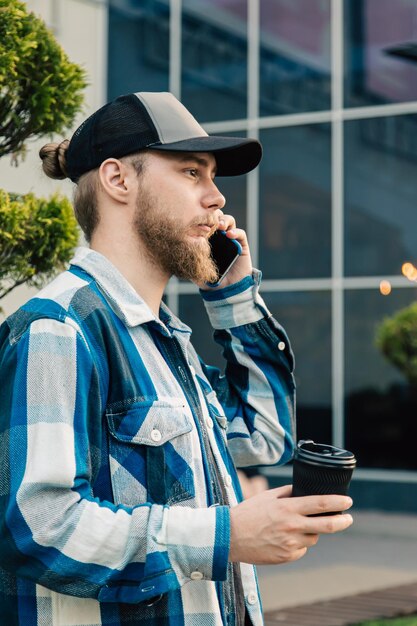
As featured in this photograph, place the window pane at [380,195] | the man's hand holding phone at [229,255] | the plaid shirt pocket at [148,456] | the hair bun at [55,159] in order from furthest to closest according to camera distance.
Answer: the window pane at [380,195] < the man's hand holding phone at [229,255] < the hair bun at [55,159] < the plaid shirt pocket at [148,456]

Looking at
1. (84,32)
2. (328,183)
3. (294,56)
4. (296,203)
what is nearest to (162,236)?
(328,183)

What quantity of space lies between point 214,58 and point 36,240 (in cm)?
949

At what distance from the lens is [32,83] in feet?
11.7

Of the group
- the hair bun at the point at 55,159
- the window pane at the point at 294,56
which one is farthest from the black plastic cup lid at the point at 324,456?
the window pane at the point at 294,56

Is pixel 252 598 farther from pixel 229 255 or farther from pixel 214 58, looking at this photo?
pixel 214 58

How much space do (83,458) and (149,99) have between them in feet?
2.69

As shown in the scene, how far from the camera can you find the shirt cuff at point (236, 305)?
2.68m

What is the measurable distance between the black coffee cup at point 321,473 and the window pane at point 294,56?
10.7m

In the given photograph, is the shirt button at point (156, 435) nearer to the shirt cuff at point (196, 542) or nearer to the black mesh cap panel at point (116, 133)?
the shirt cuff at point (196, 542)

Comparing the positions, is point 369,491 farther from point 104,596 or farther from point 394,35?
point 104,596

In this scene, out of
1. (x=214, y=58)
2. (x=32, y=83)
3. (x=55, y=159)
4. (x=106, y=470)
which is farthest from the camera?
(x=214, y=58)

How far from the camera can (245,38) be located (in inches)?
494

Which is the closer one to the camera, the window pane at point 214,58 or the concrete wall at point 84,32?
the concrete wall at point 84,32

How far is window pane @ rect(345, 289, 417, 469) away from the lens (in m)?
11.7
